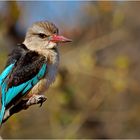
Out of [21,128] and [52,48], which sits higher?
[52,48]

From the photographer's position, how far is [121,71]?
7.16 metres

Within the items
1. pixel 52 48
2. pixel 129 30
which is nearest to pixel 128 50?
pixel 129 30

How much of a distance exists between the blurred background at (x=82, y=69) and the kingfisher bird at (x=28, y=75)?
1.45 metres

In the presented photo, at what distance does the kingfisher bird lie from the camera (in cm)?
504

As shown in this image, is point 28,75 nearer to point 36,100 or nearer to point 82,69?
point 36,100

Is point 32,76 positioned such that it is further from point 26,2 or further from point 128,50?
point 128,50

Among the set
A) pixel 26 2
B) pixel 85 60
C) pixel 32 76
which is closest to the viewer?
pixel 32 76

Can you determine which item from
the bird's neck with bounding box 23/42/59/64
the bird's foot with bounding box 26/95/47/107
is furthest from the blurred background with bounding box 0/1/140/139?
the bird's foot with bounding box 26/95/47/107

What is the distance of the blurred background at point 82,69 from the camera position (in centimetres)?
704

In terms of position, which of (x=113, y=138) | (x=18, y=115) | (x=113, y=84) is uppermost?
(x=113, y=84)

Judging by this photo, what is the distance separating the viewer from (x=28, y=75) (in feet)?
17.0

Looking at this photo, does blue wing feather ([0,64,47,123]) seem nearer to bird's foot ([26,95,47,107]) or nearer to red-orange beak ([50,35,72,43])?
A: bird's foot ([26,95,47,107])

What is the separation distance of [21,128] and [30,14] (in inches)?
56.1

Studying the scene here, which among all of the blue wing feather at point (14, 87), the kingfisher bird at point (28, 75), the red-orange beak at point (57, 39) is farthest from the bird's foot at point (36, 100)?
the red-orange beak at point (57, 39)
